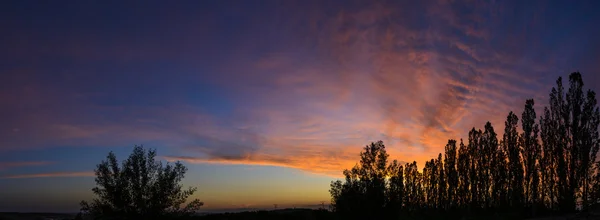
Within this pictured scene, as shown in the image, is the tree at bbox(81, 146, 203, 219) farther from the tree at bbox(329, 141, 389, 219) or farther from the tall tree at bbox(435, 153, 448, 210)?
the tall tree at bbox(435, 153, 448, 210)

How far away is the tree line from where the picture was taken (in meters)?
36.9

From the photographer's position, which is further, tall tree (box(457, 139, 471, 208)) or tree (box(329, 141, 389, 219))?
tall tree (box(457, 139, 471, 208))

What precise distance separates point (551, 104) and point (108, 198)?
53.2m

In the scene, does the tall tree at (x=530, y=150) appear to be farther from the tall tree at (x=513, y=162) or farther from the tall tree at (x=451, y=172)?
the tall tree at (x=451, y=172)

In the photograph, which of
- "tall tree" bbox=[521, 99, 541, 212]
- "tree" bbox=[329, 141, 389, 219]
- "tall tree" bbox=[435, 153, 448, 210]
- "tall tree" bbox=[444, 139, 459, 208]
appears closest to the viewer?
"tree" bbox=[329, 141, 389, 219]

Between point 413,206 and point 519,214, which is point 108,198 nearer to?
point 519,214

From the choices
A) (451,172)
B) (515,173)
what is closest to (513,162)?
(515,173)

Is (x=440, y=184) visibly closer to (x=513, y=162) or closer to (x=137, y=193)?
(x=513, y=162)

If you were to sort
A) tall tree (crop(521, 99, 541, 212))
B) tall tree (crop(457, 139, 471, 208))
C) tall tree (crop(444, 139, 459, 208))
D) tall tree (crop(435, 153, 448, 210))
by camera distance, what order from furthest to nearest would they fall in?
tall tree (crop(435, 153, 448, 210)), tall tree (crop(444, 139, 459, 208)), tall tree (crop(457, 139, 471, 208)), tall tree (crop(521, 99, 541, 212))

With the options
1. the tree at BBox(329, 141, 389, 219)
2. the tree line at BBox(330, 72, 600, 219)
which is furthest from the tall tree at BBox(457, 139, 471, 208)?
the tree at BBox(329, 141, 389, 219)

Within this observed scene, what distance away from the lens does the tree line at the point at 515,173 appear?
36.9 metres

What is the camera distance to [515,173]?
59.2 m

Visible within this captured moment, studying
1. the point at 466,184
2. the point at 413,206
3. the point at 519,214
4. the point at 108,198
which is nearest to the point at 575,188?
the point at 519,214

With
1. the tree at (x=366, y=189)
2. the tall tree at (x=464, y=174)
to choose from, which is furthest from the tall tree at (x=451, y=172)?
the tree at (x=366, y=189)
